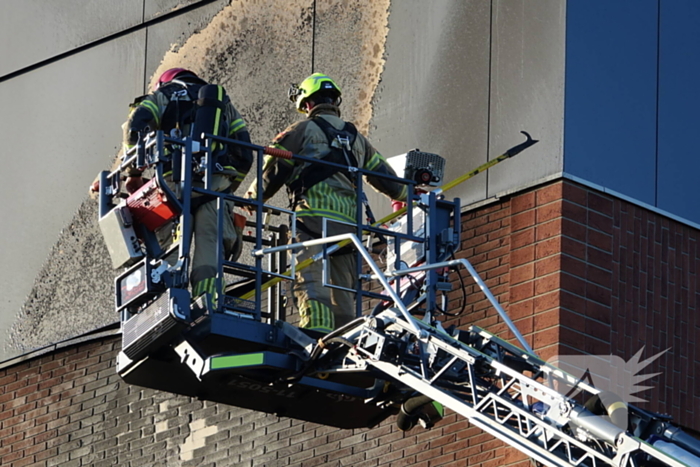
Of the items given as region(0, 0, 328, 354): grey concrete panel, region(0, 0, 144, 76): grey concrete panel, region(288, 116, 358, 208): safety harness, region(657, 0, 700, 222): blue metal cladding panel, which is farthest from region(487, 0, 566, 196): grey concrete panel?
region(0, 0, 144, 76): grey concrete panel

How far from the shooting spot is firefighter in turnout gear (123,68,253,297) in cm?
1260

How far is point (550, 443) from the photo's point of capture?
10594mm

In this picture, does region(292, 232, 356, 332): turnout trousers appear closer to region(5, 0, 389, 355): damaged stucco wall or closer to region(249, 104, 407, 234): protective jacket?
region(249, 104, 407, 234): protective jacket

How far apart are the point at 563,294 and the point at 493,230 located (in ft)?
3.88

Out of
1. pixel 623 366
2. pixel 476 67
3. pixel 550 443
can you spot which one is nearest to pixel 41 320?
pixel 476 67

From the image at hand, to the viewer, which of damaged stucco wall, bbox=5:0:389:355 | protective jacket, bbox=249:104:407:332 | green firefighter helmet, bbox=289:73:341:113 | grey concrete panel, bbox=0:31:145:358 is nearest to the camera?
protective jacket, bbox=249:104:407:332

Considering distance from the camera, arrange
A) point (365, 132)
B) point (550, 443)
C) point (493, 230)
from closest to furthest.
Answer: point (550, 443) → point (493, 230) → point (365, 132)

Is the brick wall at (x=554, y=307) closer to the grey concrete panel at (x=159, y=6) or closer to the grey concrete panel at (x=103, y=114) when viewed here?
the grey concrete panel at (x=103, y=114)

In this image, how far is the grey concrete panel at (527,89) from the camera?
50.2ft

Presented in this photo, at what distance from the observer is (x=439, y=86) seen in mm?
16469

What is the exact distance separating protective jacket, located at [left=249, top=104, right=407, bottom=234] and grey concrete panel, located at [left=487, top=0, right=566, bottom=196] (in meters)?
2.08

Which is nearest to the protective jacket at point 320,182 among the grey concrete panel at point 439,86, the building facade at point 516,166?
the building facade at point 516,166

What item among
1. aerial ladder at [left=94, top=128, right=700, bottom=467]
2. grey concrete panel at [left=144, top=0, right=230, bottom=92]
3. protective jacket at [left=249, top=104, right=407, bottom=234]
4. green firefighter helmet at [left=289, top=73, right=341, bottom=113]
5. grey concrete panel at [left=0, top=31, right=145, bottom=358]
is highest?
grey concrete panel at [left=144, top=0, right=230, bottom=92]

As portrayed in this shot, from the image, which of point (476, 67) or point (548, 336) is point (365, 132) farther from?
point (548, 336)
